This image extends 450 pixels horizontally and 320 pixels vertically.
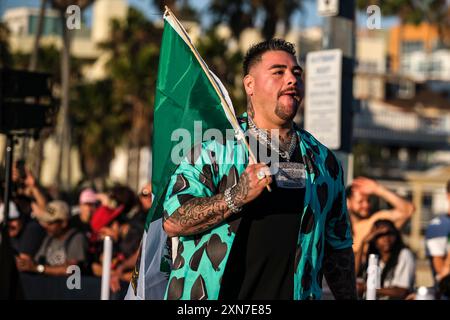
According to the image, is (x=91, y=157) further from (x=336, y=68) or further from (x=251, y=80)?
(x=251, y=80)

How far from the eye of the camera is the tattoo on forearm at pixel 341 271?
484 centimetres

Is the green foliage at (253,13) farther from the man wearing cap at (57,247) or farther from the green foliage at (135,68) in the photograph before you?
the man wearing cap at (57,247)

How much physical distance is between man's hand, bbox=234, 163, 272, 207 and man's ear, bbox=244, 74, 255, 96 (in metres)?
0.55

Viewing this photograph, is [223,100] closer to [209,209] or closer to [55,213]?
[209,209]

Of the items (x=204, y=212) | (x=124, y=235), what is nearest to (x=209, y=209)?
(x=204, y=212)

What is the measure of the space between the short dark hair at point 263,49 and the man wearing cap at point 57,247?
563 cm

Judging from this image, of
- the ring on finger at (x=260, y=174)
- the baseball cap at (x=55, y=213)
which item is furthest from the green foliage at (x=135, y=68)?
the ring on finger at (x=260, y=174)

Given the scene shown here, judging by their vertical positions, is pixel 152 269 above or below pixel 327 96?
below

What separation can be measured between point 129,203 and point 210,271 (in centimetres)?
699

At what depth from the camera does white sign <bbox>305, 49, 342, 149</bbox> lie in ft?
32.4

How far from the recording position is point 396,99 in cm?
5775

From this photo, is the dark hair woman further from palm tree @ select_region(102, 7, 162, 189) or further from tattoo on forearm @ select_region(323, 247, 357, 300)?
palm tree @ select_region(102, 7, 162, 189)

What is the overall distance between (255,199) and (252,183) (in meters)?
0.21

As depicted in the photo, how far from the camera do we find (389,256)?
8836mm
